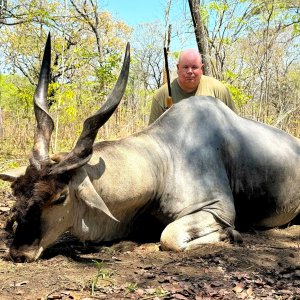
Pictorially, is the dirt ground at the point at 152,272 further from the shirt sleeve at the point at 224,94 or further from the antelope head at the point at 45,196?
the shirt sleeve at the point at 224,94

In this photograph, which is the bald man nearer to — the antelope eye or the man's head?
the man's head

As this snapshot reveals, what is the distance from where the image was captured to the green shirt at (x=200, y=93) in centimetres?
580

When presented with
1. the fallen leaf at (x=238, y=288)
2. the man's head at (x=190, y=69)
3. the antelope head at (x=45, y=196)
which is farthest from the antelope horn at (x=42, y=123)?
the man's head at (x=190, y=69)

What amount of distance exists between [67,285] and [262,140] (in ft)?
8.72

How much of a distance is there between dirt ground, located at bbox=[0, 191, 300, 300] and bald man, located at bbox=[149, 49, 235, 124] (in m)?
2.30

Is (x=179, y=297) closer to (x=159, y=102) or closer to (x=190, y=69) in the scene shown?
(x=190, y=69)

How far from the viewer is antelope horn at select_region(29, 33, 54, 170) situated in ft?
11.3

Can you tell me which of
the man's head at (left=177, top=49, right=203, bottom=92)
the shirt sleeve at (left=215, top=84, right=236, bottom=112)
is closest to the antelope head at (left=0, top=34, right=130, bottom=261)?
the man's head at (left=177, top=49, right=203, bottom=92)

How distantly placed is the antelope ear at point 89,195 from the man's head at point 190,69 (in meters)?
2.57

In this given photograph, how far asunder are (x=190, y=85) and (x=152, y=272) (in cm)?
310

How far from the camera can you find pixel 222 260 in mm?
3383

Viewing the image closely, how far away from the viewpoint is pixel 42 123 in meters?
3.79

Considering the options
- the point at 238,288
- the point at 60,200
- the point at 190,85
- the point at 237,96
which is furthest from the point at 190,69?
the point at 237,96

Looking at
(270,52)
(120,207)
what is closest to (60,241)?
(120,207)
